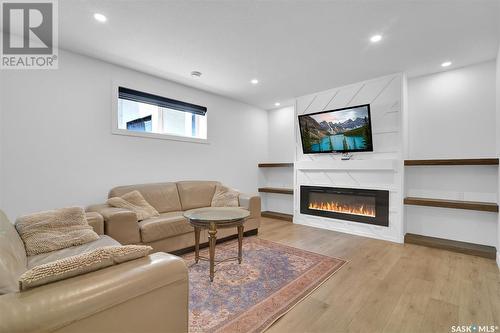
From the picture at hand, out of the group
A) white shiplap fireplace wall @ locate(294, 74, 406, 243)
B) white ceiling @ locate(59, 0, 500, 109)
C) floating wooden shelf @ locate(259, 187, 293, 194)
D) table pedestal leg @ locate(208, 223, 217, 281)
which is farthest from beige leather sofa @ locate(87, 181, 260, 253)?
white ceiling @ locate(59, 0, 500, 109)

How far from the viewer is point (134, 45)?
2.79m

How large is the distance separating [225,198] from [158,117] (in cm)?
176

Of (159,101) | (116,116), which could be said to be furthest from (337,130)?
(116,116)

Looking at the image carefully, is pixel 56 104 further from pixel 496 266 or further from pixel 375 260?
pixel 496 266

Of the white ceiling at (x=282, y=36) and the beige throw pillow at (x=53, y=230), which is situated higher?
the white ceiling at (x=282, y=36)

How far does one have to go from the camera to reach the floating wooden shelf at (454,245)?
2.93 m

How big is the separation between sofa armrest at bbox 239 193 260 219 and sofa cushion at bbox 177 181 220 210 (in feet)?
1.97

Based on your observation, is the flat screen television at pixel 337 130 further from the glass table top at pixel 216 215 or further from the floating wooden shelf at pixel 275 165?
the glass table top at pixel 216 215

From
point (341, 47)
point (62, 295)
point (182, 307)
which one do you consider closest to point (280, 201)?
point (341, 47)

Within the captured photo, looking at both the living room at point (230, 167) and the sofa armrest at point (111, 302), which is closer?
the sofa armrest at point (111, 302)

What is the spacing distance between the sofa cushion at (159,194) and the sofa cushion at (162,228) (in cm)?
53

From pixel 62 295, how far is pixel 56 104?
9.47 feet

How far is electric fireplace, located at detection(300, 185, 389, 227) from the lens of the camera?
12.2ft

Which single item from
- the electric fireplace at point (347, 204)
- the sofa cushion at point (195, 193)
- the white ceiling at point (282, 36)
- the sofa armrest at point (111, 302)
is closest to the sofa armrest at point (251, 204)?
the sofa cushion at point (195, 193)
